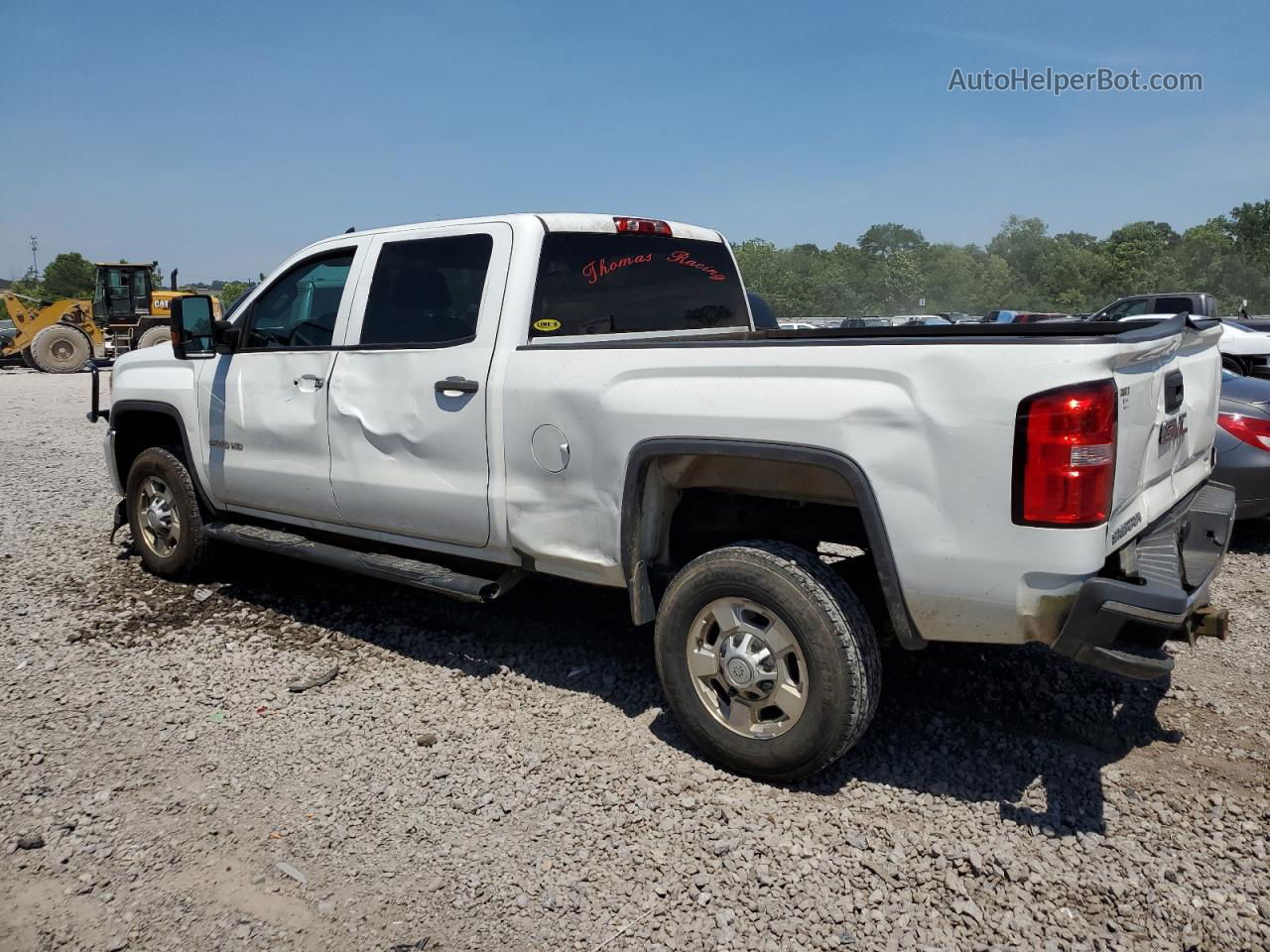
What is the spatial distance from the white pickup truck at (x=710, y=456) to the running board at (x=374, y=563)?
0.02m

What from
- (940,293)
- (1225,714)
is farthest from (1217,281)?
(1225,714)

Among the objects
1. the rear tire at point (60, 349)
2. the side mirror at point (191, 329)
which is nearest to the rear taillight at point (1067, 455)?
the side mirror at point (191, 329)

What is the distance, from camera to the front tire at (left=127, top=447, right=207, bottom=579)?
569cm

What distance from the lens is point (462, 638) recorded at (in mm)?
5043

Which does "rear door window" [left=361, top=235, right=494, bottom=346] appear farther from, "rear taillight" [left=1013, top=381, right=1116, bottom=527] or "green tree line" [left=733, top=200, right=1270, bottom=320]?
"green tree line" [left=733, top=200, right=1270, bottom=320]

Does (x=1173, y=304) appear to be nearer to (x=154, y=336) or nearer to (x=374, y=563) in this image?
(x=374, y=563)

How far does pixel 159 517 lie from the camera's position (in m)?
5.93

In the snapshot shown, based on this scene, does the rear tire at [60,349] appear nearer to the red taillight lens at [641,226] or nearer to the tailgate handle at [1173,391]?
the red taillight lens at [641,226]

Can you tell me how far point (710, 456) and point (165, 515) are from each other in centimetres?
391

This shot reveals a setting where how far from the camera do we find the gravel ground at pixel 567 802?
2.78 m

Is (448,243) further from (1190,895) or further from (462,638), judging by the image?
(1190,895)

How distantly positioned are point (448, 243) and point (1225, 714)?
12.8ft

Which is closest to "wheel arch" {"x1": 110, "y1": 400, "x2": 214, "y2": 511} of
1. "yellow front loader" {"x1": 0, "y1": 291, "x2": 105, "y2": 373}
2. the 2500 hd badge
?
the 2500 hd badge

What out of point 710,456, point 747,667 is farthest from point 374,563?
point 747,667
